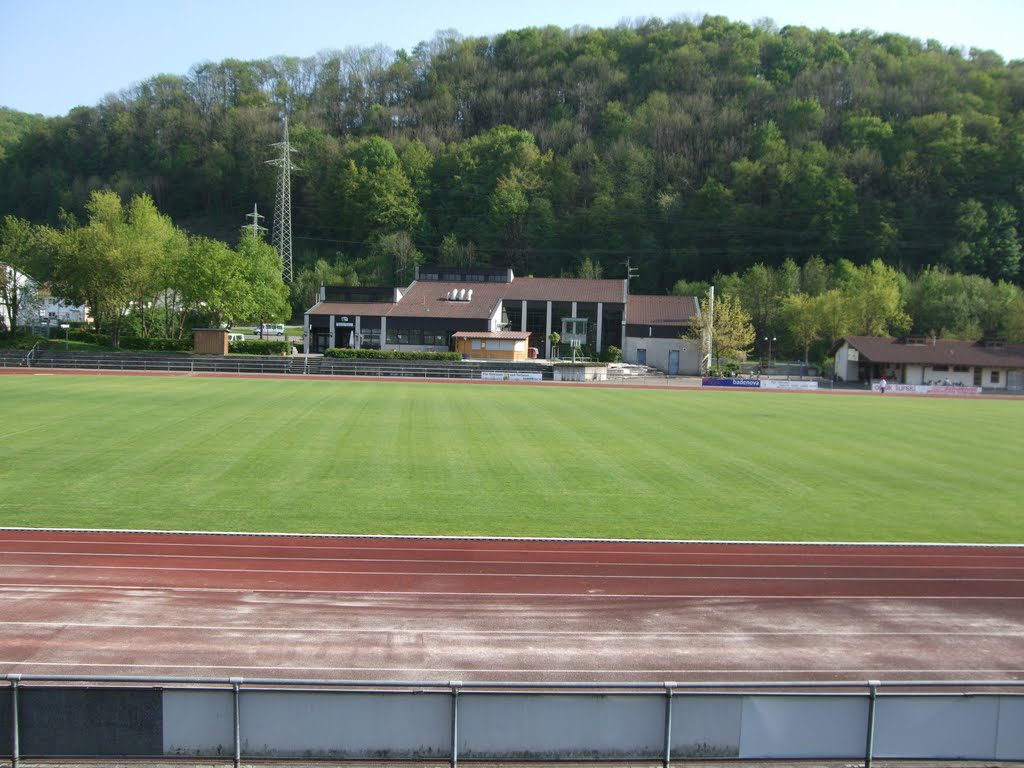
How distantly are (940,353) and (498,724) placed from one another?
222 feet

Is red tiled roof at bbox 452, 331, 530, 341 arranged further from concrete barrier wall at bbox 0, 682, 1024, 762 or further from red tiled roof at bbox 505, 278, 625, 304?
concrete barrier wall at bbox 0, 682, 1024, 762

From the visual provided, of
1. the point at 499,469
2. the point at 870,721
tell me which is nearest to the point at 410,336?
the point at 499,469

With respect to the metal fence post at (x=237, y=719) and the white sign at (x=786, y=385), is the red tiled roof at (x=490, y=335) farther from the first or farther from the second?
the metal fence post at (x=237, y=719)

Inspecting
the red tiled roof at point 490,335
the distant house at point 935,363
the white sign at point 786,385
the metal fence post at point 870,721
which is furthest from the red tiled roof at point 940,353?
the metal fence post at point 870,721

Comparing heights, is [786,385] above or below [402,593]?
below

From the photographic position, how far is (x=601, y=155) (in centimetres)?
11912

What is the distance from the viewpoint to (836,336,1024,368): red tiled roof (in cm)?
6300

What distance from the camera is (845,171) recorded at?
101125mm

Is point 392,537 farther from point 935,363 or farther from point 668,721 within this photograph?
point 935,363

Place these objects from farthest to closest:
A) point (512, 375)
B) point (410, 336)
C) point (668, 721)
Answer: point (410, 336)
point (512, 375)
point (668, 721)

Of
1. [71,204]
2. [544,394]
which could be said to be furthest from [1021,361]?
[71,204]

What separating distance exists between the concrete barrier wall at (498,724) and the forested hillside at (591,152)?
9499 centimetres

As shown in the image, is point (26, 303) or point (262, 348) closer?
point (262, 348)

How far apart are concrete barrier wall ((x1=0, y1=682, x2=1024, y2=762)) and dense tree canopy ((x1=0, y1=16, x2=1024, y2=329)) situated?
2976 inches
